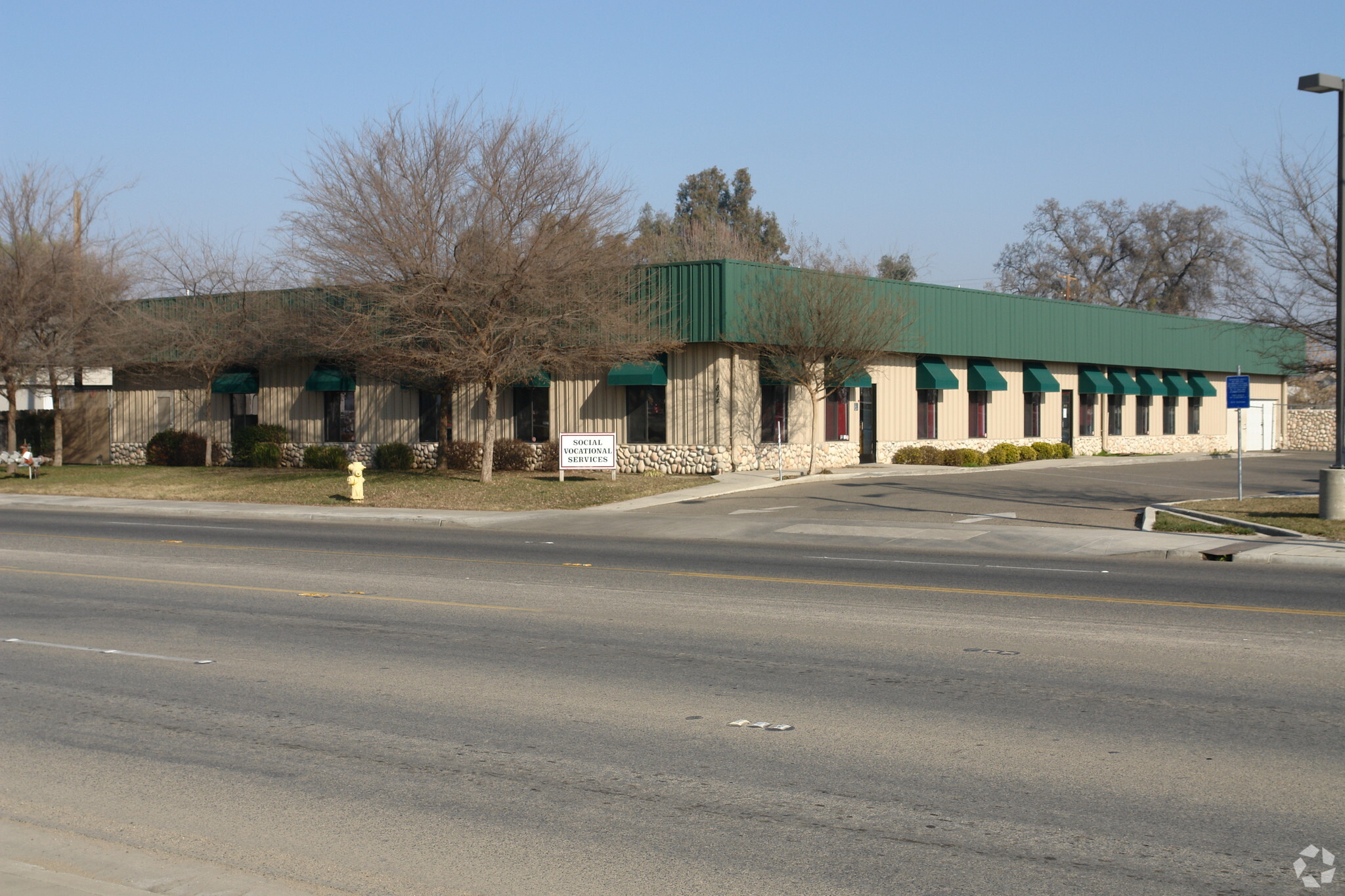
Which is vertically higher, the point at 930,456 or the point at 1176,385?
the point at 1176,385

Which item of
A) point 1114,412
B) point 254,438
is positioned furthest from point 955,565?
point 1114,412

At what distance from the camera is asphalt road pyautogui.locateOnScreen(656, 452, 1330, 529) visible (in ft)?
78.5

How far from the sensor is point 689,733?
7.43m

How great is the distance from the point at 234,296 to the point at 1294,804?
38.4 metres

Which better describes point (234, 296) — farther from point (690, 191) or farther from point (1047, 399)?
point (690, 191)

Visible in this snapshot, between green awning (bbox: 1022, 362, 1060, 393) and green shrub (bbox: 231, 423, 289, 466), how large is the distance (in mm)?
26684

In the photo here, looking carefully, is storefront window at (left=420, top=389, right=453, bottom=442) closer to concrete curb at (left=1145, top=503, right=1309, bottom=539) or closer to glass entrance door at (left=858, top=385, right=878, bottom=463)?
glass entrance door at (left=858, top=385, right=878, bottom=463)

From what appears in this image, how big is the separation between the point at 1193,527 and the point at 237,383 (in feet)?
106

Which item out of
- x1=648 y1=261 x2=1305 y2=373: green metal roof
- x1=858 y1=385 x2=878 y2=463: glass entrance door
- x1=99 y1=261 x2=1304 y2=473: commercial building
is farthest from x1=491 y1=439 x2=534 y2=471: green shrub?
x1=858 y1=385 x2=878 y2=463: glass entrance door

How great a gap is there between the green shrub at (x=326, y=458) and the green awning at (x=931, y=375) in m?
19.1

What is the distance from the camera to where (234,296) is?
130 feet

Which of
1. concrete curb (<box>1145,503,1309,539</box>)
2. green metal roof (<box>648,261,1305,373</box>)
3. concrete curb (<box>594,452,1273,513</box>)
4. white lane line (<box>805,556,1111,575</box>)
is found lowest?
white lane line (<box>805,556,1111,575</box>)

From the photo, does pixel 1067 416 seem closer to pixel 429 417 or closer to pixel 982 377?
pixel 982 377

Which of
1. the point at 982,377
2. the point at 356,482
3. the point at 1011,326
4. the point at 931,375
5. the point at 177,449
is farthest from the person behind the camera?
the point at 177,449
